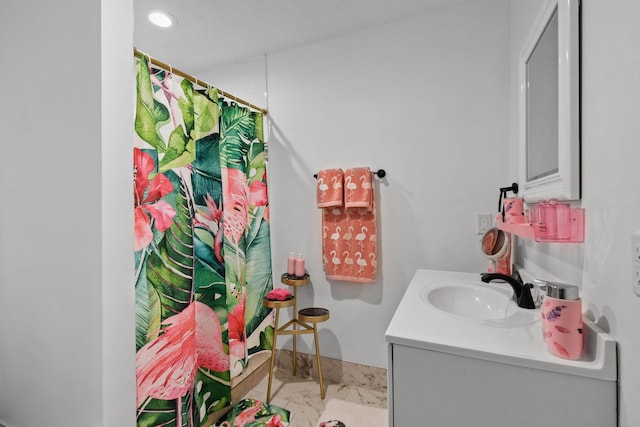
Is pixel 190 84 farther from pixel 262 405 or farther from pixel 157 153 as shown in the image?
pixel 262 405

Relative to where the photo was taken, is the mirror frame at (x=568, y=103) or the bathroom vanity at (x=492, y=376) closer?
the bathroom vanity at (x=492, y=376)

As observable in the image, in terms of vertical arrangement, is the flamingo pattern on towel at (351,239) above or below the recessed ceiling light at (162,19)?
below

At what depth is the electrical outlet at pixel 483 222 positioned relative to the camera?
1726 mm

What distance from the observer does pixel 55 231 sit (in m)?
1.08

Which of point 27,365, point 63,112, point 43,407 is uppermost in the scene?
point 63,112

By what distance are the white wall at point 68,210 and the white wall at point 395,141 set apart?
128cm

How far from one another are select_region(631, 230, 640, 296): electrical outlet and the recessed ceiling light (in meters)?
2.26

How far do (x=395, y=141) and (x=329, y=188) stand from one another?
514 millimetres

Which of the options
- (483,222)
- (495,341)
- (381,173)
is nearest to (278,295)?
(381,173)

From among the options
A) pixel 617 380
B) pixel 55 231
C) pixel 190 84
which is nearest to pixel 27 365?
pixel 55 231

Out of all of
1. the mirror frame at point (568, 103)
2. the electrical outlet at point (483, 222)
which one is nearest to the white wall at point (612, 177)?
the mirror frame at point (568, 103)

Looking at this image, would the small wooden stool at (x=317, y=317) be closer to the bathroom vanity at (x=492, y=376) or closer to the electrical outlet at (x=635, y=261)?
the bathroom vanity at (x=492, y=376)

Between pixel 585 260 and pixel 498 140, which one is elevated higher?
pixel 498 140

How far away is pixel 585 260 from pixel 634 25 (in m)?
0.54
